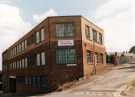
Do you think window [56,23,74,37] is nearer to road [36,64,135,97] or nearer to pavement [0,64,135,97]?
pavement [0,64,135,97]

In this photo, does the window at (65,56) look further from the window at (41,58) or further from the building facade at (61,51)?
the window at (41,58)

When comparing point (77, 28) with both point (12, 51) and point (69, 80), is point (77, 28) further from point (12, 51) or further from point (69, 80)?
point (12, 51)

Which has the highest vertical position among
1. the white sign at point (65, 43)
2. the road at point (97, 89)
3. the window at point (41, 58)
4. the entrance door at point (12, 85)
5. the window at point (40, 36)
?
the window at point (40, 36)

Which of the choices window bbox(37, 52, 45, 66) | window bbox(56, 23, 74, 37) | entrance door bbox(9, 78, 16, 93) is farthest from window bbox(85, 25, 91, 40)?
entrance door bbox(9, 78, 16, 93)

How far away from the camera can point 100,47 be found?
55312 mm

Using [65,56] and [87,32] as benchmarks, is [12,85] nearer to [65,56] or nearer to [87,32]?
[87,32]

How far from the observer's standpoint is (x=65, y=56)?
4234cm

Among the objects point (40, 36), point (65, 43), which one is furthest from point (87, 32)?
point (40, 36)

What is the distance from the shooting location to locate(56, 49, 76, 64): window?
139 feet

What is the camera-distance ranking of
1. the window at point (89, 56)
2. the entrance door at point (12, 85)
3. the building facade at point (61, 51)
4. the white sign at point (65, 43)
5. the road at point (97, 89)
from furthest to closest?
1. the entrance door at point (12, 85)
2. the window at point (89, 56)
3. the white sign at point (65, 43)
4. the building facade at point (61, 51)
5. the road at point (97, 89)

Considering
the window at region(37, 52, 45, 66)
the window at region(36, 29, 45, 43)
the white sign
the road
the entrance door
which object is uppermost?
the window at region(36, 29, 45, 43)

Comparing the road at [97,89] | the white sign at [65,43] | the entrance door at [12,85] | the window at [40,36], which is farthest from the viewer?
the entrance door at [12,85]

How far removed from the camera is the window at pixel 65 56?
4238cm

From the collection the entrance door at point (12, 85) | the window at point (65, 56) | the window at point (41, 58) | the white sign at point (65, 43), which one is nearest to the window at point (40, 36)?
the window at point (41, 58)
